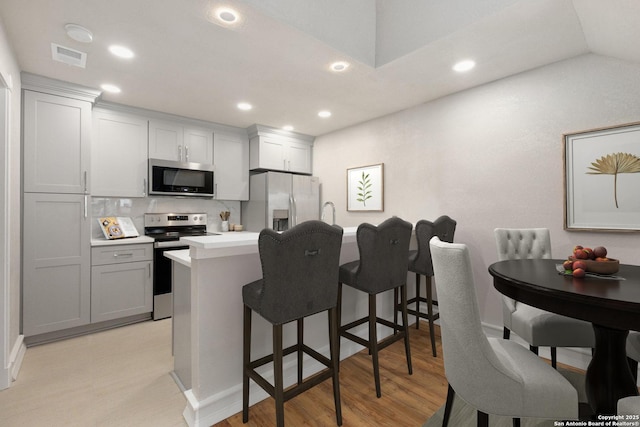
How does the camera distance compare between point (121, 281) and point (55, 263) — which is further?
point (121, 281)

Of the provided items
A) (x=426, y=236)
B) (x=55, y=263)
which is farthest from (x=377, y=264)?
(x=55, y=263)

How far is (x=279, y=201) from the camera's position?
171 inches

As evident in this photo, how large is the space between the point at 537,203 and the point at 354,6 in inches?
88.8

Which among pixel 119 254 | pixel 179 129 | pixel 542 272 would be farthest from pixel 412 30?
pixel 119 254

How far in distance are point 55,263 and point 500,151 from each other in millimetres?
4301

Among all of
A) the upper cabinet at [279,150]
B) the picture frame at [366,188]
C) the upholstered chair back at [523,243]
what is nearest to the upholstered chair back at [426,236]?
the upholstered chair back at [523,243]

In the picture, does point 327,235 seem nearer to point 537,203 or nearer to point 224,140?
point 537,203

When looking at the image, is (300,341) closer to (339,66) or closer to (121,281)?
(339,66)

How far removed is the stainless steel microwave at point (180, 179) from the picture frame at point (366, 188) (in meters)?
1.95

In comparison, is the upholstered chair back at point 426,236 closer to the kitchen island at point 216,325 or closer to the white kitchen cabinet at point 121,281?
the kitchen island at point 216,325

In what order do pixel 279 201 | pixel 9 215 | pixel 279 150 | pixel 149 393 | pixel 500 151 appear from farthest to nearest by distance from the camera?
pixel 279 150 → pixel 279 201 → pixel 500 151 → pixel 9 215 → pixel 149 393

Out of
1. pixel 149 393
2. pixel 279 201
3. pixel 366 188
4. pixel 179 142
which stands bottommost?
pixel 149 393

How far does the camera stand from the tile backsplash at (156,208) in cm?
356

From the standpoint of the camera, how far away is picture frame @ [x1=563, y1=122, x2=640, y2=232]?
2.10 m
